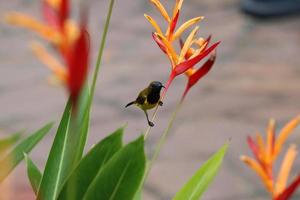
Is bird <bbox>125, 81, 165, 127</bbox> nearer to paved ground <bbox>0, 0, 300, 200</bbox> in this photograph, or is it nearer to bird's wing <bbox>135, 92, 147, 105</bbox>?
bird's wing <bbox>135, 92, 147, 105</bbox>

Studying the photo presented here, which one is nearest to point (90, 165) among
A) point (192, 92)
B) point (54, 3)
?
point (54, 3)

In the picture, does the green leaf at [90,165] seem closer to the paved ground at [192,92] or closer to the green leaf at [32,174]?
the green leaf at [32,174]

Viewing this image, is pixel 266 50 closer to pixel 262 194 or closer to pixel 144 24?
pixel 144 24

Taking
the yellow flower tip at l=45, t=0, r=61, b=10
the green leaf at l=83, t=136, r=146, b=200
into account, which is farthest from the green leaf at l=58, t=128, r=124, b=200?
the yellow flower tip at l=45, t=0, r=61, b=10

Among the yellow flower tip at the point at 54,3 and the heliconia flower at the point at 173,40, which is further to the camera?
the heliconia flower at the point at 173,40

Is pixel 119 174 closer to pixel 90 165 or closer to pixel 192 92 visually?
pixel 90 165

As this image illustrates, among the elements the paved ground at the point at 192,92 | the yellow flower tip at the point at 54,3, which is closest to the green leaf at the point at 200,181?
the yellow flower tip at the point at 54,3

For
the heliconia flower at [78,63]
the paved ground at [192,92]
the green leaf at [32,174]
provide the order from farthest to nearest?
Answer: the paved ground at [192,92]
the green leaf at [32,174]
the heliconia flower at [78,63]
